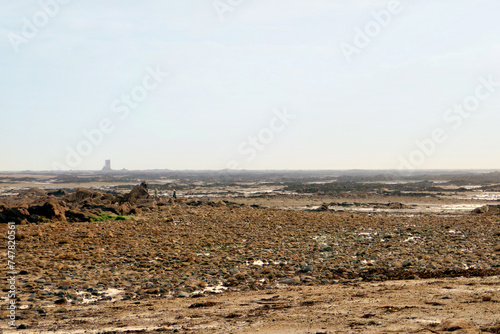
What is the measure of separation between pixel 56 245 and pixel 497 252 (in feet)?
54.4

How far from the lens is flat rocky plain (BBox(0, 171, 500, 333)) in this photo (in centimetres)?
811

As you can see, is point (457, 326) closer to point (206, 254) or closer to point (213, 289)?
point (213, 289)

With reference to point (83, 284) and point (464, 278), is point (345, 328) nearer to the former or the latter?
point (464, 278)

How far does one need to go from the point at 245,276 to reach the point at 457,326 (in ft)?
21.7

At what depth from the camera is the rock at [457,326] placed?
685 centimetres

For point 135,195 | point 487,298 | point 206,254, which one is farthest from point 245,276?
point 135,195

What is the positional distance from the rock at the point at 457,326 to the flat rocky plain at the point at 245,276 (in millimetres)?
17

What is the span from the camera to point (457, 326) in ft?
23.0

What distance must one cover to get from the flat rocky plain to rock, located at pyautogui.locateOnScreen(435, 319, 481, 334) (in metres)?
0.02

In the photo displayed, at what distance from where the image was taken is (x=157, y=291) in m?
11.0

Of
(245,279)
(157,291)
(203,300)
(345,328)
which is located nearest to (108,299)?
(157,291)

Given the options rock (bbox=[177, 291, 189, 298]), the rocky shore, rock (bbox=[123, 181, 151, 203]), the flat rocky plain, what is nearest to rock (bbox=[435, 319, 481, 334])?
the flat rocky plain

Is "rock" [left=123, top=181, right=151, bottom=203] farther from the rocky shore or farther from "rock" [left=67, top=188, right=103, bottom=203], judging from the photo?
the rocky shore

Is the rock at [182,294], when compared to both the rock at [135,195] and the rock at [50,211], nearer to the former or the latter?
the rock at [50,211]
